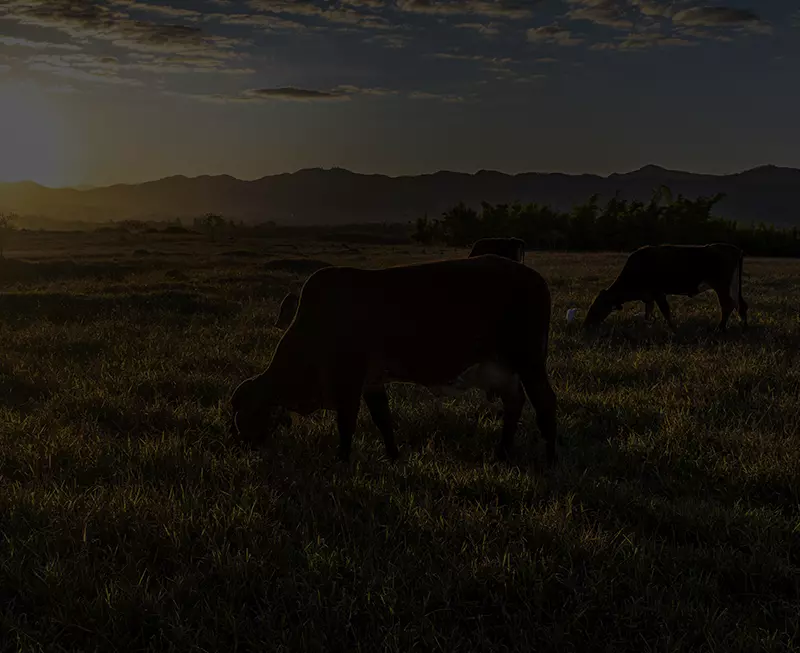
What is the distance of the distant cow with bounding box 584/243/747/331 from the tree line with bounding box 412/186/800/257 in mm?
59973

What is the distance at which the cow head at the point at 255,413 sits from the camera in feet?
18.8

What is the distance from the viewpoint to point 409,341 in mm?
5312

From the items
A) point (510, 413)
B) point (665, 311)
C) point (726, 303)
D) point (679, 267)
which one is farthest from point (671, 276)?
point (510, 413)

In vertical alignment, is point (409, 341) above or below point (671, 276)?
below

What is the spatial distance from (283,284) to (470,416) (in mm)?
16433

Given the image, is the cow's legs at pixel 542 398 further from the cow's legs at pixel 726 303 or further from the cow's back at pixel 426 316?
the cow's legs at pixel 726 303

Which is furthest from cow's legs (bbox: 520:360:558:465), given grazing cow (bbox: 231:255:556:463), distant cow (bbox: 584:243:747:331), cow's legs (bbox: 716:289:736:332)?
cow's legs (bbox: 716:289:736:332)

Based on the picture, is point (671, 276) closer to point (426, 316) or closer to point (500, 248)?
point (500, 248)

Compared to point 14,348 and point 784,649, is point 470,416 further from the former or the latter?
point 14,348

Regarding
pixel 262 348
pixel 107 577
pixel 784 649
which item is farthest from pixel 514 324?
pixel 262 348

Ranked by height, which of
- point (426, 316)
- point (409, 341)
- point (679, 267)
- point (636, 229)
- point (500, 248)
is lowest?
point (409, 341)

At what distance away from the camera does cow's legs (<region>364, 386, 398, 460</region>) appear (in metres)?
5.76

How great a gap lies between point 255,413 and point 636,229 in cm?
7432

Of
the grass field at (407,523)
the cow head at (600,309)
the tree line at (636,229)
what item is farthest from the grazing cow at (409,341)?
the tree line at (636,229)
